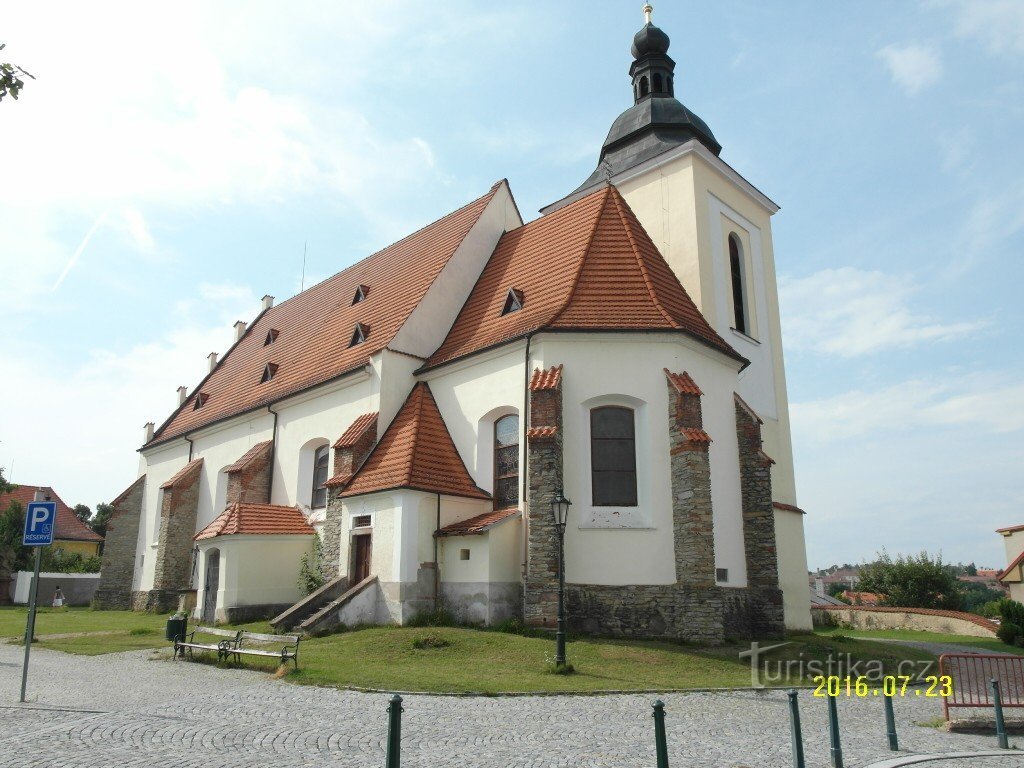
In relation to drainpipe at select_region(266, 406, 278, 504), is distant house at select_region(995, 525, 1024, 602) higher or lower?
lower

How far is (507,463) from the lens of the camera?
733 inches

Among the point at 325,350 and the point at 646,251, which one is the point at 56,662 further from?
the point at 646,251

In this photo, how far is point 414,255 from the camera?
2495cm

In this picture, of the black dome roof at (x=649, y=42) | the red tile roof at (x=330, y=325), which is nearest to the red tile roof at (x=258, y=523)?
the red tile roof at (x=330, y=325)

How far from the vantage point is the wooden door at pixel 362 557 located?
18.2 m

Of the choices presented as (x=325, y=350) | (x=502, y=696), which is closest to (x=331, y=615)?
(x=502, y=696)

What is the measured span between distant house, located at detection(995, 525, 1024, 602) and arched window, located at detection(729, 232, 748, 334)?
1769cm

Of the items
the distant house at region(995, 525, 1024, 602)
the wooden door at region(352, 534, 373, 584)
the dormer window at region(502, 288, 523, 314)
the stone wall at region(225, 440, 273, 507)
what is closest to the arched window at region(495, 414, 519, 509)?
the dormer window at region(502, 288, 523, 314)

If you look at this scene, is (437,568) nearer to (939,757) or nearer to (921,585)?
(939,757)

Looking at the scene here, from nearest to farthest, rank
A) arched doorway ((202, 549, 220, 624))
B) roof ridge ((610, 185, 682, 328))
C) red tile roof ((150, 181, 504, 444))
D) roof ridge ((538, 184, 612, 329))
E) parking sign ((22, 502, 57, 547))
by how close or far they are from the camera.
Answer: parking sign ((22, 502, 57, 547)), roof ridge ((610, 185, 682, 328)), roof ridge ((538, 184, 612, 329)), arched doorway ((202, 549, 220, 624)), red tile roof ((150, 181, 504, 444))

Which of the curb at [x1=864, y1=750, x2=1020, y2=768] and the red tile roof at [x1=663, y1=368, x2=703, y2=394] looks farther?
the red tile roof at [x1=663, y1=368, x2=703, y2=394]

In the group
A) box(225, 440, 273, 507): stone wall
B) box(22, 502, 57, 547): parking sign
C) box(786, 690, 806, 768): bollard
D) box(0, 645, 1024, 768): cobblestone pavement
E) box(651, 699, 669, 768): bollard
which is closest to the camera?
box(651, 699, 669, 768): bollard

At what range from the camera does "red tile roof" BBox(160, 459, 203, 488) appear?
27109 millimetres

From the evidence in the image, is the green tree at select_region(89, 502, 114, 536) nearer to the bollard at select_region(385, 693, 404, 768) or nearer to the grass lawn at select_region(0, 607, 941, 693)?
the grass lawn at select_region(0, 607, 941, 693)
